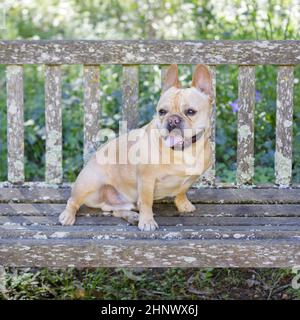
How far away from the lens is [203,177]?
145 inches

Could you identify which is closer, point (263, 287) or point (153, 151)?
point (153, 151)

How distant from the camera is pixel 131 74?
362cm


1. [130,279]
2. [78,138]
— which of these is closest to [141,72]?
[78,138]

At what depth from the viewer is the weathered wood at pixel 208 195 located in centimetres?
348

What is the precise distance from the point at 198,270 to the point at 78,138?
5.38 feet

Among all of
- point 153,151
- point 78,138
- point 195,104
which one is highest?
point 195,104

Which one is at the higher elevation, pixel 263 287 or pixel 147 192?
pixel 147 192

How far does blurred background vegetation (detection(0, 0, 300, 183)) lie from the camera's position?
4.70 m

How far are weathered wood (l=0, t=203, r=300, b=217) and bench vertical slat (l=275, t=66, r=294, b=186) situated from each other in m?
0.29

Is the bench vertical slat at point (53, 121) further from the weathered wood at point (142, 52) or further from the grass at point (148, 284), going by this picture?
the grass at point (148, 284)

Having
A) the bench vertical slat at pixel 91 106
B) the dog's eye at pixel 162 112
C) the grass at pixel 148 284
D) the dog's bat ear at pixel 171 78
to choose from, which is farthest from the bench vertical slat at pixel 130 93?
the grass at pixel 148 284

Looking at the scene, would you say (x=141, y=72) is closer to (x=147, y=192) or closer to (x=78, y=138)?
(x=78, y=138)

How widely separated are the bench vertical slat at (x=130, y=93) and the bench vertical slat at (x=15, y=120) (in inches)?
22.3
